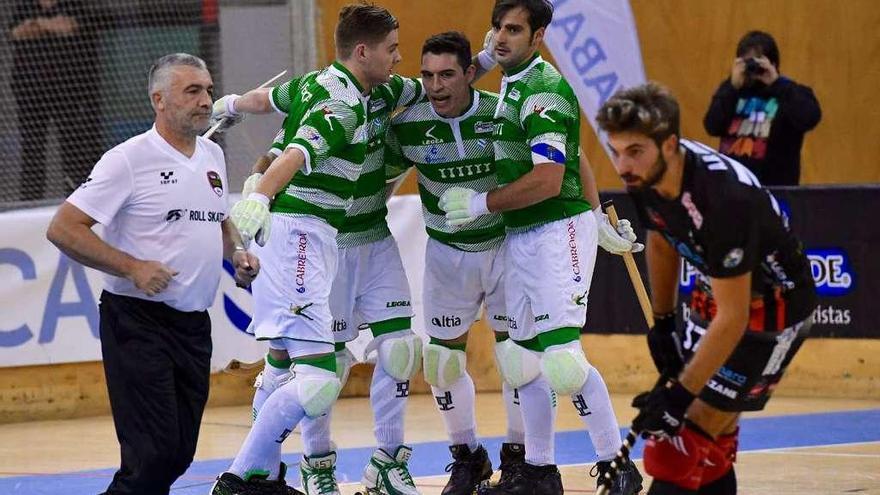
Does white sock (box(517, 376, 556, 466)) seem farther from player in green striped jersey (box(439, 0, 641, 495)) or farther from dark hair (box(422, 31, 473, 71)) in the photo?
dark hair (box(422, 31, 473, 71))

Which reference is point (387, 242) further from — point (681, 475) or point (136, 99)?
point (136, 99)

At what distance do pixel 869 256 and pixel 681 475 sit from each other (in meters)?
5.66

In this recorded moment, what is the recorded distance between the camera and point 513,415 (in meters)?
8.15

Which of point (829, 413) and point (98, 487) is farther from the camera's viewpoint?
point (829, 413)

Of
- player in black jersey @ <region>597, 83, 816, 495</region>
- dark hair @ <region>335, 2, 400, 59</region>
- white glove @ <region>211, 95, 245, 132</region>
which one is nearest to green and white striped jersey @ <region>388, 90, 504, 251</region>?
dark hair @ <region>335, 2, 400, 59</region>

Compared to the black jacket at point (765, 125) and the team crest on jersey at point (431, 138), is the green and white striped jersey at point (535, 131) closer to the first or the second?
the team crest on jersey at point (431, 138)

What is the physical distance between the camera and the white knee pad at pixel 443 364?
7.99 m

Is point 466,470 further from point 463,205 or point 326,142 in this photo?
point 326,142

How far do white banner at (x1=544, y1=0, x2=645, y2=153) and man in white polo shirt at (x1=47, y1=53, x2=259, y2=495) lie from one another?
572 cm

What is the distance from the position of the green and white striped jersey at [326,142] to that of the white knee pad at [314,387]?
785mm

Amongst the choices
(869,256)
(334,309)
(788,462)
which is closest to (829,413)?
(869,256)

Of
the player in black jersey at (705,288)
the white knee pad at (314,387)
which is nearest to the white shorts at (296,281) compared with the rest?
the white knee pad at (314,387)

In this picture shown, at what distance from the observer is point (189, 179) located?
6848 mm

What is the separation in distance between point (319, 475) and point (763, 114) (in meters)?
5.34
